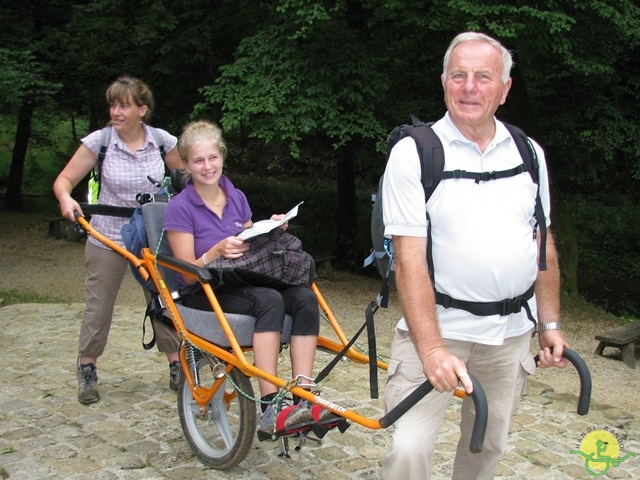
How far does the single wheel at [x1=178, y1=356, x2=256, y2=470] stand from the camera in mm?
4070

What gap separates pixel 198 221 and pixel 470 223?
195 cm

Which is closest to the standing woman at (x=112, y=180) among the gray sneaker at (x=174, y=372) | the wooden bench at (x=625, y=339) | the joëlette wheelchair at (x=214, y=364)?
the gray sneaker at (x=174, y=372)

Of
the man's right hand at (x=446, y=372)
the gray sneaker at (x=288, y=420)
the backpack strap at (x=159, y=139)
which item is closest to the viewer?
the man's right hand at (x=446, y=372)

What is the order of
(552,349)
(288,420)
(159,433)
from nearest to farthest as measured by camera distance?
(552,349), (288,420), (159,433)

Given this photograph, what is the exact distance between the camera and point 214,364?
165 inches

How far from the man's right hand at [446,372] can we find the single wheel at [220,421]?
155cm

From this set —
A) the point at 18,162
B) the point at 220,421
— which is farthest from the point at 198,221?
the point at 18,162

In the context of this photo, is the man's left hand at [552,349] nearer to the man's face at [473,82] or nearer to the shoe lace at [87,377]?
the man's face at [473,82]

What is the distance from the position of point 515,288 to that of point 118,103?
10.3 feet

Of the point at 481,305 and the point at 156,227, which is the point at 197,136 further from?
the point at 481,305

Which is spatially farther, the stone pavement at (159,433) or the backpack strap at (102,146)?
the backpack strap at (102,146)

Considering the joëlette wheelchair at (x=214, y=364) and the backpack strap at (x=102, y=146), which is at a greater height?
the backpack strap at (x=102, y=146)

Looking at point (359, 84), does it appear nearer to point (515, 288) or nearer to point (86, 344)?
point (86, 344)

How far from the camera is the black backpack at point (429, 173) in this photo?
2807 millimetres
